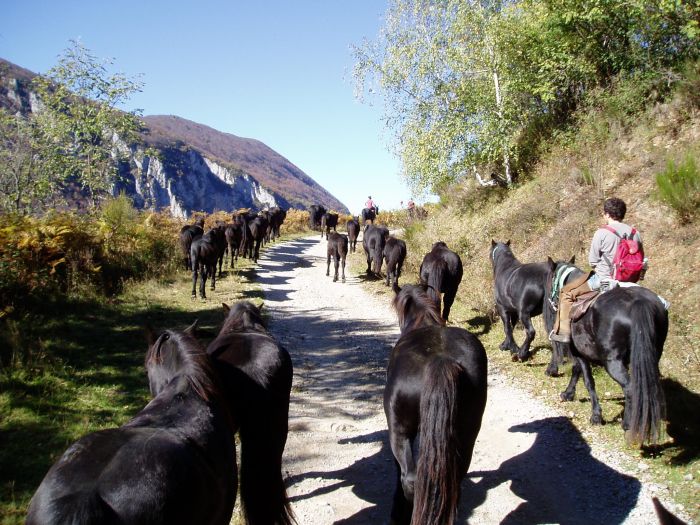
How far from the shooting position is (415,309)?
4297mm

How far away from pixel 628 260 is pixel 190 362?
15.6 feet

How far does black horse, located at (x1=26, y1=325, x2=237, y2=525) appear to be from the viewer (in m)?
1.97

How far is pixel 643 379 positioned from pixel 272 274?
1390 centimetres

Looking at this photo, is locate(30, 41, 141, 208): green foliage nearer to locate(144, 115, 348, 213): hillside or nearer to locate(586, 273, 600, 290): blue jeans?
locate(586, 273, 600, 290): blue jeans

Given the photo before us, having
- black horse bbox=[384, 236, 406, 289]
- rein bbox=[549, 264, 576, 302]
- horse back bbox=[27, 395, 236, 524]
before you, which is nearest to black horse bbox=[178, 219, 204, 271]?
black horse bbox=[384, 236, 406, 289]

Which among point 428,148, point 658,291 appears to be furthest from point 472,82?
point 658,291

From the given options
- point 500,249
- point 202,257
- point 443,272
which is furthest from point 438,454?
point 202,257

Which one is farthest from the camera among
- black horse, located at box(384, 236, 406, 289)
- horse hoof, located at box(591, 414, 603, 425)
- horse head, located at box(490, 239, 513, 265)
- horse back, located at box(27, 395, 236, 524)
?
black horse, located at box(384, 236, 406, 289)

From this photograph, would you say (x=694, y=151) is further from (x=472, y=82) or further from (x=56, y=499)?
(x=56, y=499)

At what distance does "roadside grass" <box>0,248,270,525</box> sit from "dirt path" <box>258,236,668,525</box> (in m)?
1.88

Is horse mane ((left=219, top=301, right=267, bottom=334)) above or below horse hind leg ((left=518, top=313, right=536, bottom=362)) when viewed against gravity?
above

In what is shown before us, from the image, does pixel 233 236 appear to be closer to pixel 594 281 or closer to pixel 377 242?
pixel 377 242

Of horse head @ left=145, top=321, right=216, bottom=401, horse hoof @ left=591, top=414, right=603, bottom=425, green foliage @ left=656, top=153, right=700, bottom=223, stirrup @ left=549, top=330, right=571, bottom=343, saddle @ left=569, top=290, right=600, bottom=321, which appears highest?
green foliage @ left=656, top=153, right=700, bottom=223

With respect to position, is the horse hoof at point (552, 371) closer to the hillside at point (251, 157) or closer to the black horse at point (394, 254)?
the black horse at point (394, 254)
